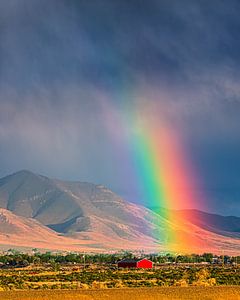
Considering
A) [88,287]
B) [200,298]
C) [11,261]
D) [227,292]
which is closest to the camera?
[200,298]

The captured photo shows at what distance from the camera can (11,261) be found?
18275cm

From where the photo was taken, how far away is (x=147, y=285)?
264ft

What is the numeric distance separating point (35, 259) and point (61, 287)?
11743 cm

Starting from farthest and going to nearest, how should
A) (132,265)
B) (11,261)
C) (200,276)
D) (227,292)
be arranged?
(11,261)
(132,265)
(200,276)
(227,292)

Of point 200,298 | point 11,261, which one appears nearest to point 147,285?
point 200,298

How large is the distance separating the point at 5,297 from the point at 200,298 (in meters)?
19.6

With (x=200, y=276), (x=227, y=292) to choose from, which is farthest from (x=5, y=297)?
(x=200, y=276)

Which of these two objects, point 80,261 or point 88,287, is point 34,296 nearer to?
point 88,287

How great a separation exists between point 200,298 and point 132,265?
8996 centimetres

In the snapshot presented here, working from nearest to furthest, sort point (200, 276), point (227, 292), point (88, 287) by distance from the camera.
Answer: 1. point (227, 292)
2. point (88, 287)
3. point (200, 276)

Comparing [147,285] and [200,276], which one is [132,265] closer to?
[200,276]

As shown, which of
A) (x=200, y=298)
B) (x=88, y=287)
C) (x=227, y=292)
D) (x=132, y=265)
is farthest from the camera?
(x=132, y=265)

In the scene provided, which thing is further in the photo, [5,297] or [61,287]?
[61,287]

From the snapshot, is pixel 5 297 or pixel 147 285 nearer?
pixel 5 297
